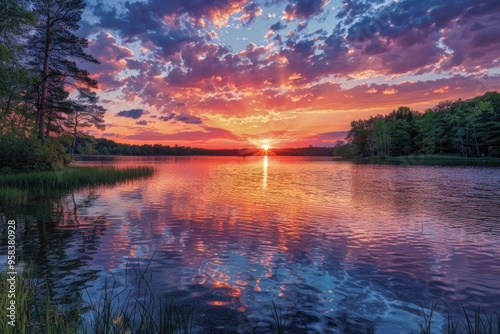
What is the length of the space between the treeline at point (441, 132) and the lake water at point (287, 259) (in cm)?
9018

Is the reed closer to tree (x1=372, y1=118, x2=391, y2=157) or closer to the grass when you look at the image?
the grass

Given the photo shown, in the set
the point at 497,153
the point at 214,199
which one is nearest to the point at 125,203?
the point at 214,199

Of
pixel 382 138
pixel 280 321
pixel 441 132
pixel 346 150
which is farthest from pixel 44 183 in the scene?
pixel 346 150

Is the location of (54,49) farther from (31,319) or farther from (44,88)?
(31,319)

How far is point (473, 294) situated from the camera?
797cm

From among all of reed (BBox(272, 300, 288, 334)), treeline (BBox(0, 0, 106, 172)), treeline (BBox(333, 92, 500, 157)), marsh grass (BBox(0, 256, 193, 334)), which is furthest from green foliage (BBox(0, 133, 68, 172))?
treeline (BBox(333, 92, 500, 157))

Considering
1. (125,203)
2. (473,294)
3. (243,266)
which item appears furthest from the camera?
(125,203)

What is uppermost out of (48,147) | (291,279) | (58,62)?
(58,62)

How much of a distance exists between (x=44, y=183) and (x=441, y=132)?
4611 inches

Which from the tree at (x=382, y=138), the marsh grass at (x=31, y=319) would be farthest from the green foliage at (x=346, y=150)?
the marsh grass at (x=31, y=319)

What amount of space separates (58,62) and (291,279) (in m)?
42.7

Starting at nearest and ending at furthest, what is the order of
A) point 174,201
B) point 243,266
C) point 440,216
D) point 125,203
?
point 243,266
point 440,216
point 125,203
point 174,201

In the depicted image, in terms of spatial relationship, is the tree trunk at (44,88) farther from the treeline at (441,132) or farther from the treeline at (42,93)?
the treeline at (441,132)

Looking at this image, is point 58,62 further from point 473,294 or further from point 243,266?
point 473,294
